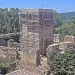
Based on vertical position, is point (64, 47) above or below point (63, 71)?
above

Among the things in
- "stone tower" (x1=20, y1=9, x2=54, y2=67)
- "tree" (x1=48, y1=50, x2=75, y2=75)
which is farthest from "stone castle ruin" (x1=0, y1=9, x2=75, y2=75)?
"tree" (x1=48, y1=50, x2=75, y2=75)

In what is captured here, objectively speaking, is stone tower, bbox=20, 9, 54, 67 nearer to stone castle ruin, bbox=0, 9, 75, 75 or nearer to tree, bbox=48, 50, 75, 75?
stone castle ruin, bbox=0, 9, 75, 75

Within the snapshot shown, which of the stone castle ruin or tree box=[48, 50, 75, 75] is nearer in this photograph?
tree box=[48, 50, 75, 75]

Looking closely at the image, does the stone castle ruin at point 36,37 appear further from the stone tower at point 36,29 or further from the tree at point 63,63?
the tree at point 63,63

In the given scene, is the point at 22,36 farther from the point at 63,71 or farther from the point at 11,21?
the point at 11,21

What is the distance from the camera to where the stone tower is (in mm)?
19281

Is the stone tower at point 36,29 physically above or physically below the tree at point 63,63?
above

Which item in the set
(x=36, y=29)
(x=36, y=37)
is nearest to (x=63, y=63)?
(x=36, y=37)

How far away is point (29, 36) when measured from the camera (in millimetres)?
19453

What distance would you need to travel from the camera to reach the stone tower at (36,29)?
1928cm

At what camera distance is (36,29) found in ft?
63.8

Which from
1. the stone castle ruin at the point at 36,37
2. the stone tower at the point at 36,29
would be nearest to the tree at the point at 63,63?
the stone castle ruin at the point at 36,37

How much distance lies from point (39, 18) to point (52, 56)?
12.9 feet

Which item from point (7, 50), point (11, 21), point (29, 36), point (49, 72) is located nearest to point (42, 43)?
point (29, 36)
